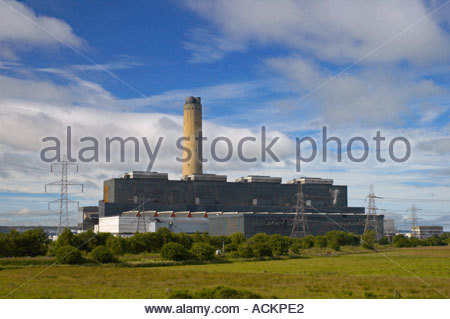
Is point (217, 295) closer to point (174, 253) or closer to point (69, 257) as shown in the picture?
point (69, 257)

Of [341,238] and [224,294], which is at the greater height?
[224,294]

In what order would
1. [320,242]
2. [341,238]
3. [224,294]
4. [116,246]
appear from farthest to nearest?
1. [341,238]
2. [320,242]
3. [116,246]
4. [224,294]

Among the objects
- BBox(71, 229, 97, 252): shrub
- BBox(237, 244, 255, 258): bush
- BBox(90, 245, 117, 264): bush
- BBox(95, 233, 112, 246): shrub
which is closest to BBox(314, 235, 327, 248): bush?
BBox(237, 244, 255, 258): bush

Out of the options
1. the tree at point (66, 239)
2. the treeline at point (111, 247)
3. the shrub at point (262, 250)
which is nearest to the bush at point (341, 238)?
the treeline at point (111, 247)

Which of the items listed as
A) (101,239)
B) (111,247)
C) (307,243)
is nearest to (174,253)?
(111,247)

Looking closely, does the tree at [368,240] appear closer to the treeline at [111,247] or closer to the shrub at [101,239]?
the treeline at [111,247]

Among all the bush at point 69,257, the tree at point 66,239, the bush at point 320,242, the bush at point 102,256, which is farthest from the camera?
the bush at point 320,242

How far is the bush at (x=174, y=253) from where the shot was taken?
85250mm

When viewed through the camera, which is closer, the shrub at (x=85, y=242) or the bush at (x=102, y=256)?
the bush at (x=102, y=256)

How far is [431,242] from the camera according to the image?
172 m

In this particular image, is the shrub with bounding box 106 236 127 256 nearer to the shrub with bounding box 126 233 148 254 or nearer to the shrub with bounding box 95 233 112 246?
the shrub with bounding box 126 233 148 254

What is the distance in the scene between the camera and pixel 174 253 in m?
85.3

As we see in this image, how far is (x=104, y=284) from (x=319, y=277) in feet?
77.9

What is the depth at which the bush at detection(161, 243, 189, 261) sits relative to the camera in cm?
8525
